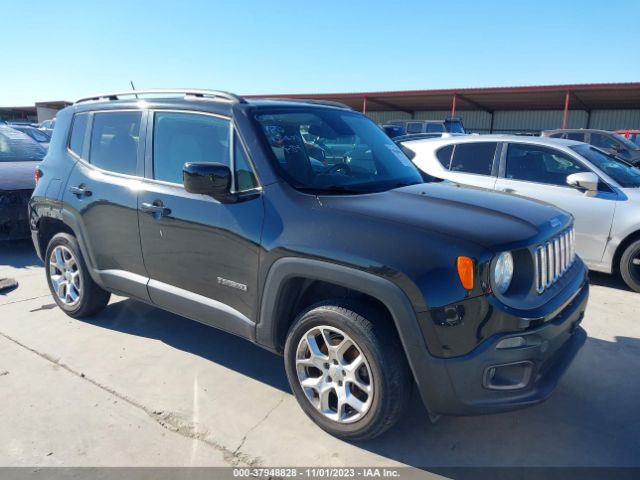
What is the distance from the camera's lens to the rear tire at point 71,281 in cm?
442

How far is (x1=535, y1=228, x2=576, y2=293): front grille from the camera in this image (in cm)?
274

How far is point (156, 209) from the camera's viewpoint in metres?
3.58

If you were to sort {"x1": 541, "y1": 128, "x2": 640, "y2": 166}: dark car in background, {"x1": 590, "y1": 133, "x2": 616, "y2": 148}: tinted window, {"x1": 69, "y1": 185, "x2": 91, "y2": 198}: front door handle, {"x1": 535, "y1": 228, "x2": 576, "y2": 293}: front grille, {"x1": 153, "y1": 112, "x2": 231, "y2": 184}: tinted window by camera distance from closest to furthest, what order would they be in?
{"x1": 535, "y1": 228, "x2": 576, "y2": 293}: front grille < {"x1": 153, "y1": 112, "x2": 231, "y2": 184}: tinted window < {"x1": 69, "y1": 185, "x2": 91, "y2": 198}: front door handle < {"x1": 541, "y1": 128, "x2": 640, "y2": 166}: dark car in background < {"x1": 590, "y1": 133, "x2": 616, "y2": 148}: tinted window

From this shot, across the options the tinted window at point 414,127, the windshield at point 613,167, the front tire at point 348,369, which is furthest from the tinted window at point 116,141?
the tinted window at point 414,127

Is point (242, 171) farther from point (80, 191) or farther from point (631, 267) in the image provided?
point (631, 267)

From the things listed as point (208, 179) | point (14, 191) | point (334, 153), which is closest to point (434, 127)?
point (14, 191)

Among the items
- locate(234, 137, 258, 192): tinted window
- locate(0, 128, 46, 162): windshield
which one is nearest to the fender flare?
locate(234, 137, 258, 192): tinted window

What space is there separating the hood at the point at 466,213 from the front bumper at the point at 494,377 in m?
0.48

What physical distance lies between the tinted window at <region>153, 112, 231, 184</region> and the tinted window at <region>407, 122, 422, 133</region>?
18.0 metres

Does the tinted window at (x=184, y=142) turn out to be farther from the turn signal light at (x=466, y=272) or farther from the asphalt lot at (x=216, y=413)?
the turn signal light at (x=466, y=272)

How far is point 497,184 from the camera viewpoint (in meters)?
6.08

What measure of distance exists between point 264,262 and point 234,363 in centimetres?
118

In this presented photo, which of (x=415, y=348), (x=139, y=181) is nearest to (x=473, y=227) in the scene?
(x=415, y=348)

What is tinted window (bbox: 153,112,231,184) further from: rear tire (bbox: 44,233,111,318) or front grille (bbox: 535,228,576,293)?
front grille (bbox: 535,228,576,293)
